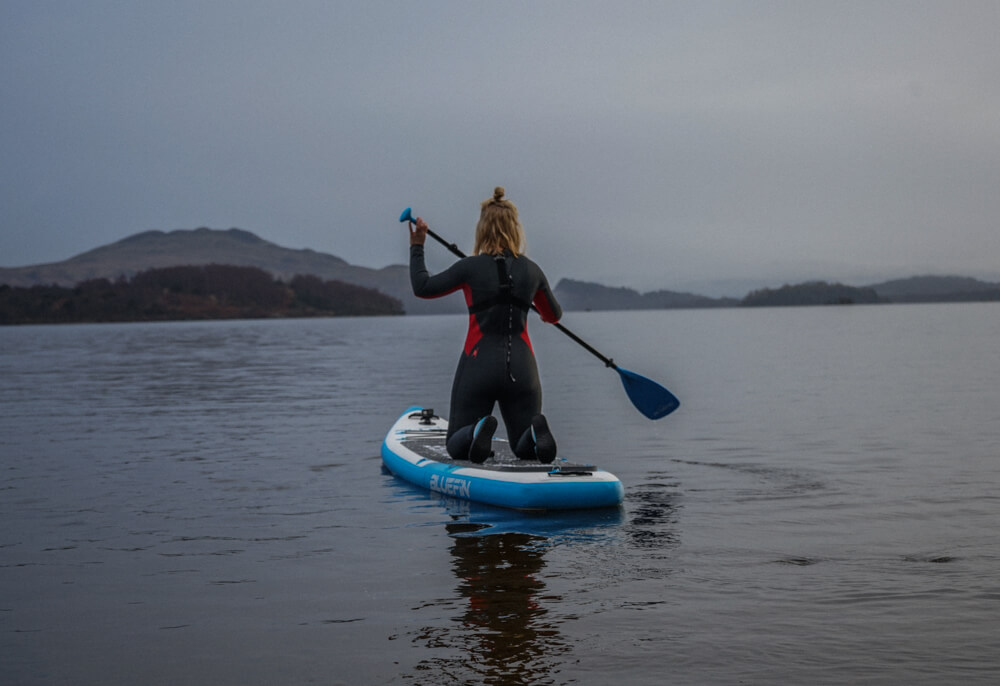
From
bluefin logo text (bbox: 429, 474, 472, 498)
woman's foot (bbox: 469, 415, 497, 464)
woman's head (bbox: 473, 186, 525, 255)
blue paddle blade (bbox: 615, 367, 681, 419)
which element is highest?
woman's head (bbox: 473, 186, 525, 255)

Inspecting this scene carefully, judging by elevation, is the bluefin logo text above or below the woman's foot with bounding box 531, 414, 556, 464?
below

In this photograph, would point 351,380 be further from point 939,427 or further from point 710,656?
point 710,656

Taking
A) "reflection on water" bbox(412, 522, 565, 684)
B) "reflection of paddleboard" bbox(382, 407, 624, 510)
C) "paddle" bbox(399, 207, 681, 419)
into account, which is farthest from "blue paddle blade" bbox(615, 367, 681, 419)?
"reflection on water" bbox(412, 522, 565, 684)

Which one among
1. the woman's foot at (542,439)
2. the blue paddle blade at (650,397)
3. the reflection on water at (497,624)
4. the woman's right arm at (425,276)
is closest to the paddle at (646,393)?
the blue paddle blade at (650,397)

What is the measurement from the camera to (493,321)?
9.09 metres

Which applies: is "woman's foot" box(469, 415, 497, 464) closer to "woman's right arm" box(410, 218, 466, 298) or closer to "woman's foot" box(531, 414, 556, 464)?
"woman's foot" box(531, 414, 556, 464)

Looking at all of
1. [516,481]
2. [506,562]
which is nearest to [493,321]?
[516,481]

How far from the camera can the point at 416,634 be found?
534 cm

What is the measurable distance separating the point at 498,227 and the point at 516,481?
2380mm

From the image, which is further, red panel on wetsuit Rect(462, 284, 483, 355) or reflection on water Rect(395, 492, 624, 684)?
red panel on wetsuit Rect(462, 284, 483, 355)

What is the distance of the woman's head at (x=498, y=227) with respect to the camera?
29.9ft

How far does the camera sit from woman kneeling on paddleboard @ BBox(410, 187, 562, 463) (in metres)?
8.98

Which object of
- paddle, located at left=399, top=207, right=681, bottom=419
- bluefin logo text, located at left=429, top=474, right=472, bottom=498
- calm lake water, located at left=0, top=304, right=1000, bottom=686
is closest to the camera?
calm lake water, located at left=0, top=304, right=1000, bottom=686

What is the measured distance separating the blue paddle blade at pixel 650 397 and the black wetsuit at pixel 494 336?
1739 mm
